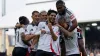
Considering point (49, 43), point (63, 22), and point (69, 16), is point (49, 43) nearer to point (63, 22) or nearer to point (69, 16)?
point (63, 22)

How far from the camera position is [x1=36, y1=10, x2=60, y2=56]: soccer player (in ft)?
18.9

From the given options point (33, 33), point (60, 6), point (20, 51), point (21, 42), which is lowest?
point (20, 51)

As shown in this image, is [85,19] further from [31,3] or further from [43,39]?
[43,39]

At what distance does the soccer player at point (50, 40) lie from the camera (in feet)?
18.9

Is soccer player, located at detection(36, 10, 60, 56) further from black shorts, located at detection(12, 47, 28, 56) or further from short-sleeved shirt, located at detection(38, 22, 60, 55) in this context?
black shorts, located at detection(12, 47, 28, 56)

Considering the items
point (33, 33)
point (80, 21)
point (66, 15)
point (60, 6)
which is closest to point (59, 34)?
point (66, 15)

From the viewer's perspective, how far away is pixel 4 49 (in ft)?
62.2

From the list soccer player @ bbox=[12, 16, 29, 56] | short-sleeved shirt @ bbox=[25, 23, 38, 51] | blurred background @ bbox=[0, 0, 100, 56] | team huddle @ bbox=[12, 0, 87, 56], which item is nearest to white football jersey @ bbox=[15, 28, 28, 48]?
soccer player @ bbox=[12, 16, 29, 56]

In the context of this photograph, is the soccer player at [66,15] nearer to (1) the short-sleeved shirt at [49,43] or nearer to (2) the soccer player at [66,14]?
(2) the soccer player at [66,14]

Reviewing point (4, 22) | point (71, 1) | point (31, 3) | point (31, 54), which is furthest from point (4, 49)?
point (31, 54)

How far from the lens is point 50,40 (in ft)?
19.0

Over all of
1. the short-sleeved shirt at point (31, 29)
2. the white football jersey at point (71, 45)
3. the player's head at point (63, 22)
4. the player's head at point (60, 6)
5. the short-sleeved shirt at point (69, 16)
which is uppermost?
the player's head at point (60, 6)

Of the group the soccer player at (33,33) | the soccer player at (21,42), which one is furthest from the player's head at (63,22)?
the soccer player at (21,42)

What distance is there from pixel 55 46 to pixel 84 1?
472 inches
